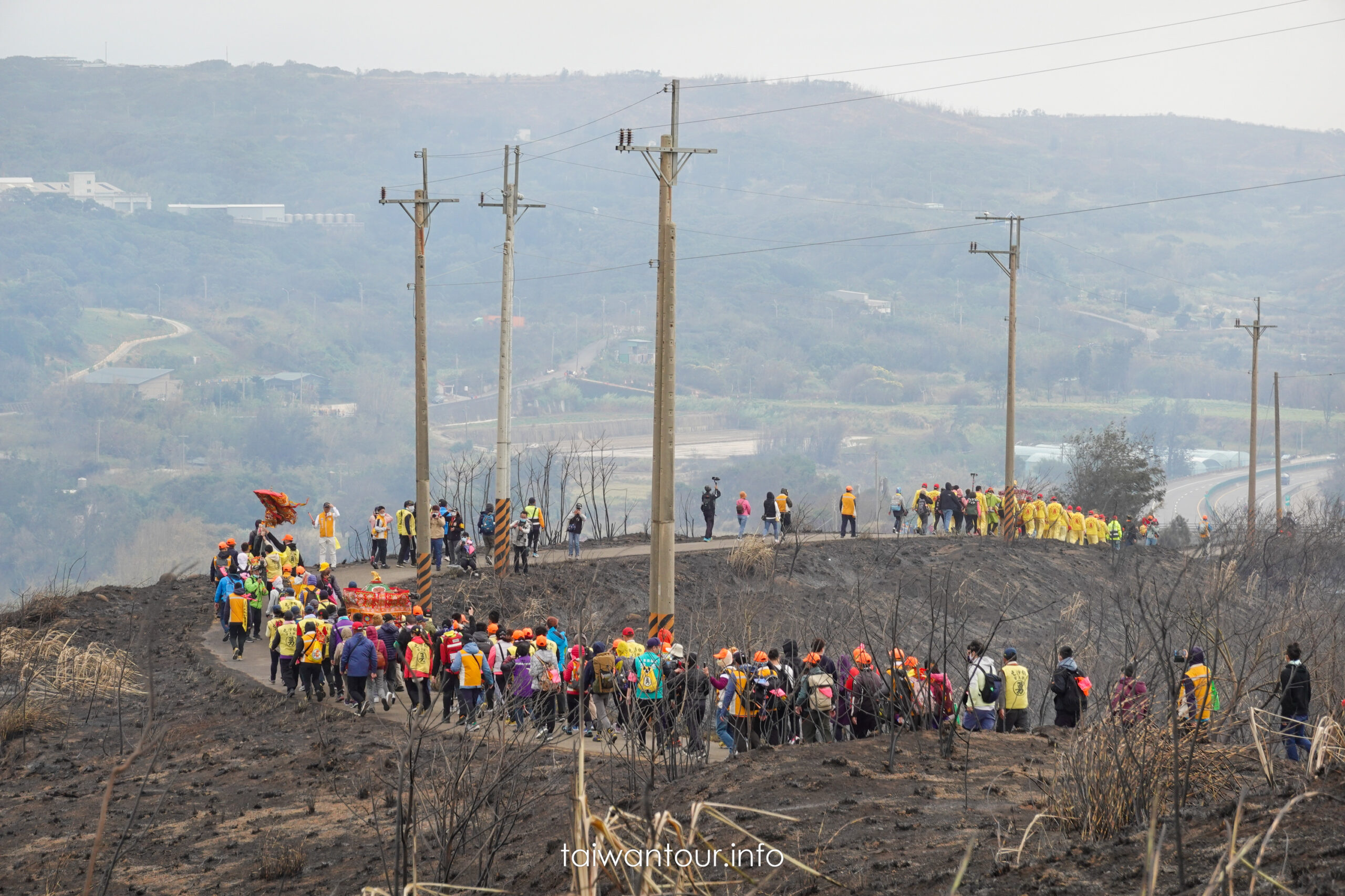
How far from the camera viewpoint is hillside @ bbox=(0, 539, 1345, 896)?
7.71 m

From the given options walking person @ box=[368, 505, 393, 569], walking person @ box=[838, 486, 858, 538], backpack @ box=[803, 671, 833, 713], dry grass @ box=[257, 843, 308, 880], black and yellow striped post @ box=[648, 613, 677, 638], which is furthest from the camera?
walking person @ box=[838, 486, 858, 538]

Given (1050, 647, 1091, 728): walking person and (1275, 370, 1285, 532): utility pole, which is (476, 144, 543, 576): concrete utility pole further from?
(1275, 370, 1285, 532): utility pole

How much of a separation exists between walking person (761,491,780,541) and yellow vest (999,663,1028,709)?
1874 centimetres

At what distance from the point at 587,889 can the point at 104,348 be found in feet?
632

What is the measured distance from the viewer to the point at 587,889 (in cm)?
468

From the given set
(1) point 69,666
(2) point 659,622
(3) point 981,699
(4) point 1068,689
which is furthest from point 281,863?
(1) point 69,666

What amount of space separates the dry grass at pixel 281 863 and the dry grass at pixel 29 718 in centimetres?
652

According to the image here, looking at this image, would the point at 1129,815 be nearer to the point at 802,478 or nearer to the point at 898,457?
the point at 802,478

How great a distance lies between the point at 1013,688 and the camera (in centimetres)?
1399

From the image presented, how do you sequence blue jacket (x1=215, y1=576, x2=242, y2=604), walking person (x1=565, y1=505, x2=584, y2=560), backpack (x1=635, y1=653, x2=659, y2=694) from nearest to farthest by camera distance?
backpack (x1=635, y1=653, x2=659, y2=694) < blue jacket (x1=215, y1=576, x2=242, y2=604) < walking person (x1=565, y1=505, x2=584, y2=560)

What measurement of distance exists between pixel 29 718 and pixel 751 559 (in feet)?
54.8

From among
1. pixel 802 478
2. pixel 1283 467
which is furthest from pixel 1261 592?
pixel 1283 467

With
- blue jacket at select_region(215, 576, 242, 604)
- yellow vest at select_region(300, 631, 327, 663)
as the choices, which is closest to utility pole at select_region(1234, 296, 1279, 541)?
blue jacket at select_region(215, 576, 242, 604)

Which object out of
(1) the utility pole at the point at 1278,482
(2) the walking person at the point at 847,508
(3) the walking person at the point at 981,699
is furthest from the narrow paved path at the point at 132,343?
(3) the walking person at the point at 981,699
